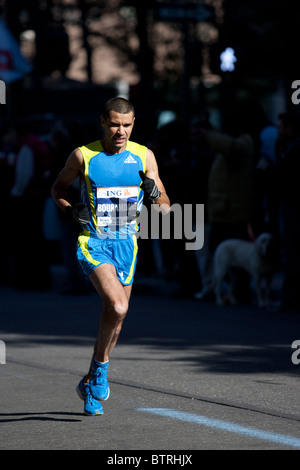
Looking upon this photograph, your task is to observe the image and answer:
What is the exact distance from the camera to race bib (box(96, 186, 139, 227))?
672cm

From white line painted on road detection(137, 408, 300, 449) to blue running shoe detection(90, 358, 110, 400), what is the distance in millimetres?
292

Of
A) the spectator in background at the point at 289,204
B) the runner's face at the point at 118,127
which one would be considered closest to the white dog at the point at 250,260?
the spectator in background at the point at 289,204

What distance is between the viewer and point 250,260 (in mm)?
12531

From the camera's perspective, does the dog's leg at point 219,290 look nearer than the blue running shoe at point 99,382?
No

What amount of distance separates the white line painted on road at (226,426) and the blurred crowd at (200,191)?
5539 millimetres

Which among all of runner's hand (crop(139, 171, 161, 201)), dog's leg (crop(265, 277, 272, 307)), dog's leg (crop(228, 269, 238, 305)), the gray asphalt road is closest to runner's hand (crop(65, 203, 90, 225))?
runner's hand (crop(139, 171, 161, 201))

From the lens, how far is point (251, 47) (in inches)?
967

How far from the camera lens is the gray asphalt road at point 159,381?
590 centimetres

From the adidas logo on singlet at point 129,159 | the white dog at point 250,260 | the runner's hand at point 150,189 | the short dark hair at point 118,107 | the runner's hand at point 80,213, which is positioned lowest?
the white dog at point 250,260

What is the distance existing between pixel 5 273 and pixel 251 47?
418 inches

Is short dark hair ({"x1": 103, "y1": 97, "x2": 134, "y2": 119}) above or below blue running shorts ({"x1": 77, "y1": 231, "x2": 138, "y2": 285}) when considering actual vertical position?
above

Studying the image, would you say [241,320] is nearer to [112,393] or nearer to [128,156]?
[112,393]

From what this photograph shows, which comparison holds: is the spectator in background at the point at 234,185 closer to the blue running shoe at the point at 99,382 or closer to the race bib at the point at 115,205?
the race bib at the point at 115,205

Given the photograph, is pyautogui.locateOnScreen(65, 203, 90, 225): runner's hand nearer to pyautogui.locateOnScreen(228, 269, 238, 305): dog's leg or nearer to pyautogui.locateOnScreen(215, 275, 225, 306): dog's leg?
pyautogui.locateOnScreen(215, 275, 225, 306): dog's leg
